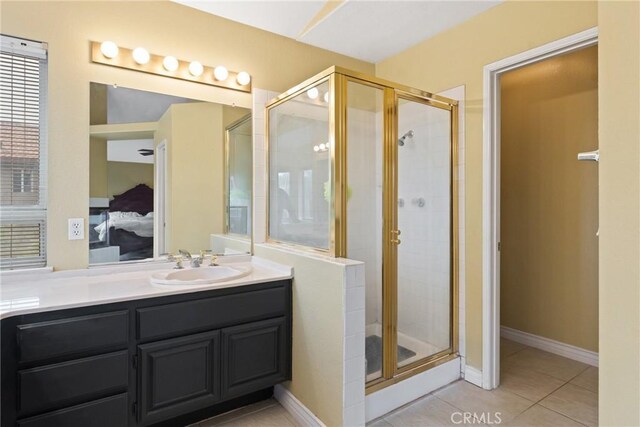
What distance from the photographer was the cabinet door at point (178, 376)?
1688mm

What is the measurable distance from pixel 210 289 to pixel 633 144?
1.76 metres

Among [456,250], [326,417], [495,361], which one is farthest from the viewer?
[456,250]

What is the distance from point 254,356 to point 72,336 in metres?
0.90

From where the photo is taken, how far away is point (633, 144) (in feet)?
2.20

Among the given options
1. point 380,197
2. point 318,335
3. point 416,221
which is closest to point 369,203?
point 380,197

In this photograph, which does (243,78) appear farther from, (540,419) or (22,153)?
(540,419)

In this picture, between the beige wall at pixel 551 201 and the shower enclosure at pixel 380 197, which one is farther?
the beige wall at pixel 551 201

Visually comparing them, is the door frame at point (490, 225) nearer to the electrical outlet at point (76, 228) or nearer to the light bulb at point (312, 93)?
the light bulb at point (312, 93)

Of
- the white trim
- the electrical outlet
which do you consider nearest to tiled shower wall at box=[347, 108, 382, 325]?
the white trim

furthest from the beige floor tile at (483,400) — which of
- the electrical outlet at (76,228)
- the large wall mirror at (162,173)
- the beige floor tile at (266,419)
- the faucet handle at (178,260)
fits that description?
the electrical outlet at (76,228)

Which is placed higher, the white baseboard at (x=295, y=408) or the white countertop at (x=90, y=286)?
the white countertop at (x=90, y=286)

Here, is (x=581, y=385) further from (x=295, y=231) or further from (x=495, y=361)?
(x=295, y=231)

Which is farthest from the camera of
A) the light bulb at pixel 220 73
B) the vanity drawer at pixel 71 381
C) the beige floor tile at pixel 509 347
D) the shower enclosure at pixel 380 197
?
the beige floor tile at pixel 509 347

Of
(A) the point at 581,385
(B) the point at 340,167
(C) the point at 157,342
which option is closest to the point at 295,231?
(B) the point at 340,167
